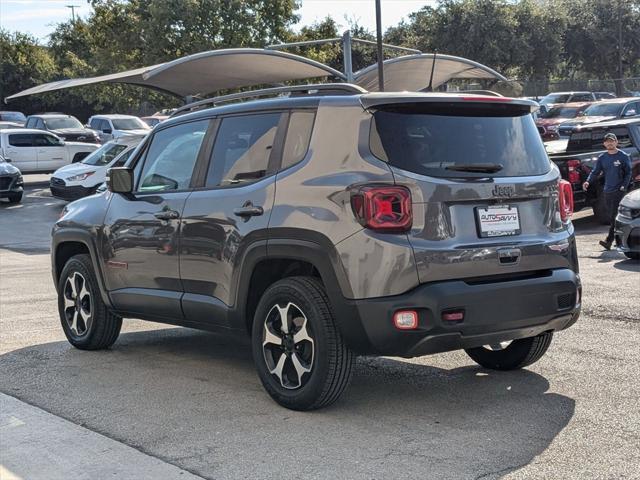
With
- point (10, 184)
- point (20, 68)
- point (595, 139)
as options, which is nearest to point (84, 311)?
point (595, 139)

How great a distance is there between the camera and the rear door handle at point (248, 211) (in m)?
5.68

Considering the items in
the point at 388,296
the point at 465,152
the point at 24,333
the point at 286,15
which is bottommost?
the point at 24,333

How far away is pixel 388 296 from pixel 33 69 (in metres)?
64.9

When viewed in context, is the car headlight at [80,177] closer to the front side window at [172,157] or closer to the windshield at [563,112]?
the front side window at [172,157]

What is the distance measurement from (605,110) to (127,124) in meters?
17.3

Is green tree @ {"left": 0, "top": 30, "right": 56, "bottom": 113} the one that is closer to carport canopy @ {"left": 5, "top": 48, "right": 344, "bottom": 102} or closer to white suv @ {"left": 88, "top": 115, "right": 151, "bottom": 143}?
white suv @ {"left": 88, "top": 115, "right": 151, "bottom": 143}

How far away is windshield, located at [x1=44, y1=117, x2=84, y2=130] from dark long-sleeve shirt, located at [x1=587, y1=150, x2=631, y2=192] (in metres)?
24.4

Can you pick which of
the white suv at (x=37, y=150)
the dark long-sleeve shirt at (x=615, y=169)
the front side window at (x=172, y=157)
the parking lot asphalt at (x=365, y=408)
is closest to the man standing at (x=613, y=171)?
the dark long-sleeve shirt at (x=615, y=169)

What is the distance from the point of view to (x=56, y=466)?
468cm

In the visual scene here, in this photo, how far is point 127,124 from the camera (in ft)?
115

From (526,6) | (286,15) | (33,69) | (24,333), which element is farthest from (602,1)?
(24,333)

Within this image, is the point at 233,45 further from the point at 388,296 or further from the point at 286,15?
the point at 388,296

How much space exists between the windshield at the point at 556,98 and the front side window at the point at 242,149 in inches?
1459

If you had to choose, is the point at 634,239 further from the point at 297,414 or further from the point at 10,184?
the point at 10,184
